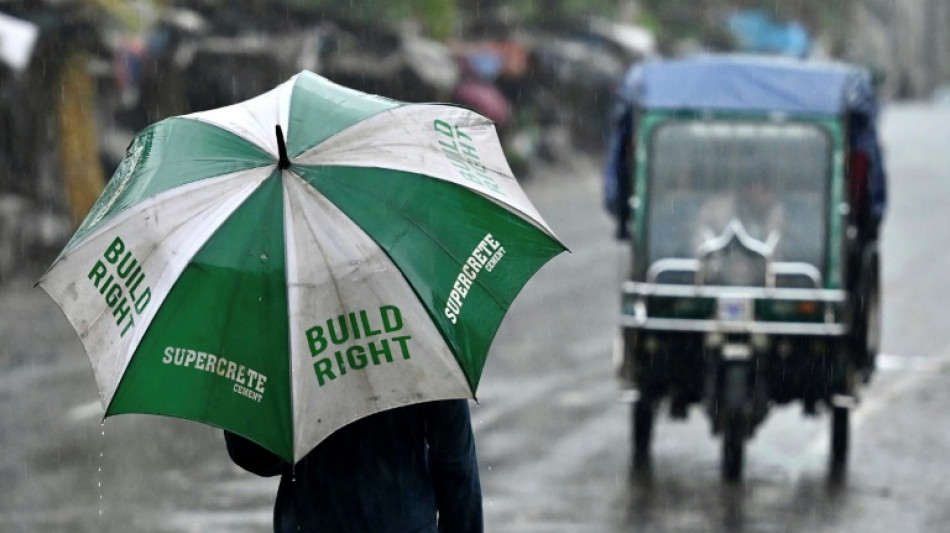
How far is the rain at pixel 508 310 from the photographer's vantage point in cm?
859

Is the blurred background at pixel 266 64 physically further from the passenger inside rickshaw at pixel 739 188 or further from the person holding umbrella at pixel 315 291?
the person holding umbrella at pixel 315 291

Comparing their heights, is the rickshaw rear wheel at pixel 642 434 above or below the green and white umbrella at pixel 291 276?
below

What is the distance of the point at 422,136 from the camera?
381 cm

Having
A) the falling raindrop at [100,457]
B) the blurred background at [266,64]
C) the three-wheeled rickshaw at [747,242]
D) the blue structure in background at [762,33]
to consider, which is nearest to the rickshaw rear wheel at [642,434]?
the three-wheeled rickshaw at [747,242]

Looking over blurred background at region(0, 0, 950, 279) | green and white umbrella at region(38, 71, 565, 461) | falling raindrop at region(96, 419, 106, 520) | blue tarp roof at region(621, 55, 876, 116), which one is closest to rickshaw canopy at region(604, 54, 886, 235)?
blue tarp roof at region(621, 55, 876, 116)

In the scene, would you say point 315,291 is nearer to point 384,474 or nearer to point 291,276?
point 291,276

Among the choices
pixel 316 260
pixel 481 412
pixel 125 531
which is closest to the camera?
pixel 316 260

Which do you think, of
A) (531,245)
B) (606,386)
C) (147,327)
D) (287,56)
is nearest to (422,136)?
(531,245)

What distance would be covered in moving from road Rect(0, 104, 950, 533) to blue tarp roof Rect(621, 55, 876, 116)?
205 cm

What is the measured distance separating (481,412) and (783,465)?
228 centimetres

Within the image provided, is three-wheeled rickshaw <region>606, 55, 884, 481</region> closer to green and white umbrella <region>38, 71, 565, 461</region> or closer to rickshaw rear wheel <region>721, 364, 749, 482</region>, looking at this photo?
rickshaw rear wheel <region>721, 364, 749, 482</region>

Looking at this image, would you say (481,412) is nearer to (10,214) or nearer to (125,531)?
(125,531)

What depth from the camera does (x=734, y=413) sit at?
893cm

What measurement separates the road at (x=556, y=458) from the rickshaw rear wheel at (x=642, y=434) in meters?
0.10
